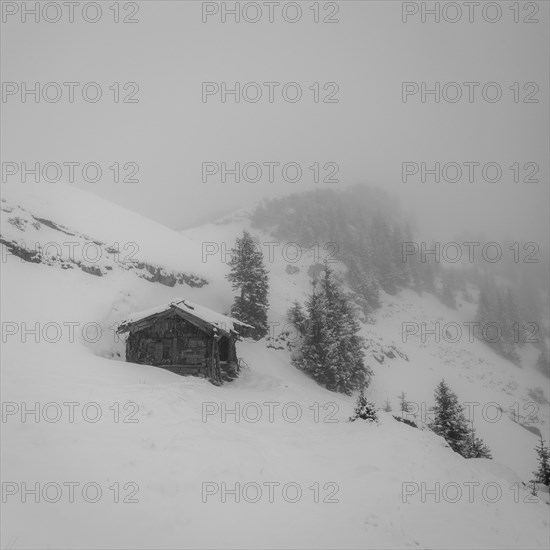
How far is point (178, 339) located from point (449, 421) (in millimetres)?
16593

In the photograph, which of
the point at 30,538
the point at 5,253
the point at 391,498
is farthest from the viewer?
the point at 5,253

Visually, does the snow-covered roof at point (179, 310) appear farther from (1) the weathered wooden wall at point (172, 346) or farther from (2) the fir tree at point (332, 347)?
(2) the fir tree at point (332, 347)

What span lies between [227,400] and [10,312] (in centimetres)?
1416

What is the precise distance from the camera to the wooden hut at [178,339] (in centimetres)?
2050

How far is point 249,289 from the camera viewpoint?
30.9m

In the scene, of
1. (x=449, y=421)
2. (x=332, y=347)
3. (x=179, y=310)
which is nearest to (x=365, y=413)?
(x=449, y=421)

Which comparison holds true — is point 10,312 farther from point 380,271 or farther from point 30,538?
point 380,271

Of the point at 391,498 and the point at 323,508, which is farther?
the point at 391,498

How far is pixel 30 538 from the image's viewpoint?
5.61m

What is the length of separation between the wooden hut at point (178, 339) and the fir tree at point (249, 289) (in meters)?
9.22

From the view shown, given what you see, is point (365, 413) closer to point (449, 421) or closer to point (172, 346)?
point (449, 421)

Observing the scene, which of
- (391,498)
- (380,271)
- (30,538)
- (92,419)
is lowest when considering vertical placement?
(380,271)

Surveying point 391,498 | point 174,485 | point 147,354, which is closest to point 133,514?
point 174,485

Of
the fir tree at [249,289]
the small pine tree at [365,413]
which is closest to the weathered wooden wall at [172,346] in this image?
the small pine tree at [365,413]
